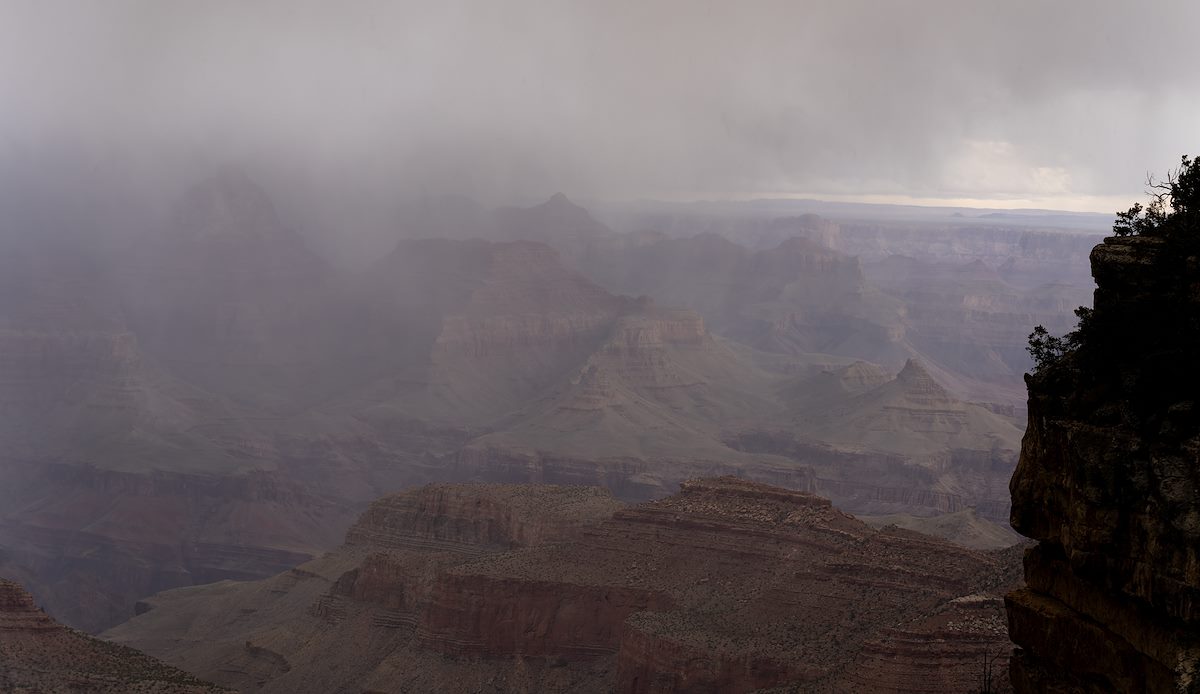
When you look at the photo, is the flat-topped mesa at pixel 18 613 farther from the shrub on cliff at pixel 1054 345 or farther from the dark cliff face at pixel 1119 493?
the dark cliff face at pixel 1119 493

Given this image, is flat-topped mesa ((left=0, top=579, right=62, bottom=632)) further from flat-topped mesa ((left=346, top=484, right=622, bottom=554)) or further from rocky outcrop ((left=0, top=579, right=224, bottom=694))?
flat-topped mesa ((left=346, top=484, right=622, bottom=554))

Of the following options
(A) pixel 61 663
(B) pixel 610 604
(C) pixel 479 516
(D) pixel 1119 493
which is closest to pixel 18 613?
(A) pixel 61 663

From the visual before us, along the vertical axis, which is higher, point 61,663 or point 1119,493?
point 1119,493

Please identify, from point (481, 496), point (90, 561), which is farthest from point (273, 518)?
point (481, 496)

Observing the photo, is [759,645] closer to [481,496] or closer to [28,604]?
[28,604]

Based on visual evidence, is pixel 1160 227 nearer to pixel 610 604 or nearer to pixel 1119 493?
pixel 1119 493

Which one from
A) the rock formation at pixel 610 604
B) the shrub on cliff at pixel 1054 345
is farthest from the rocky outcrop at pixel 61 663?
the shrub on cliff at pixel 1054 345
